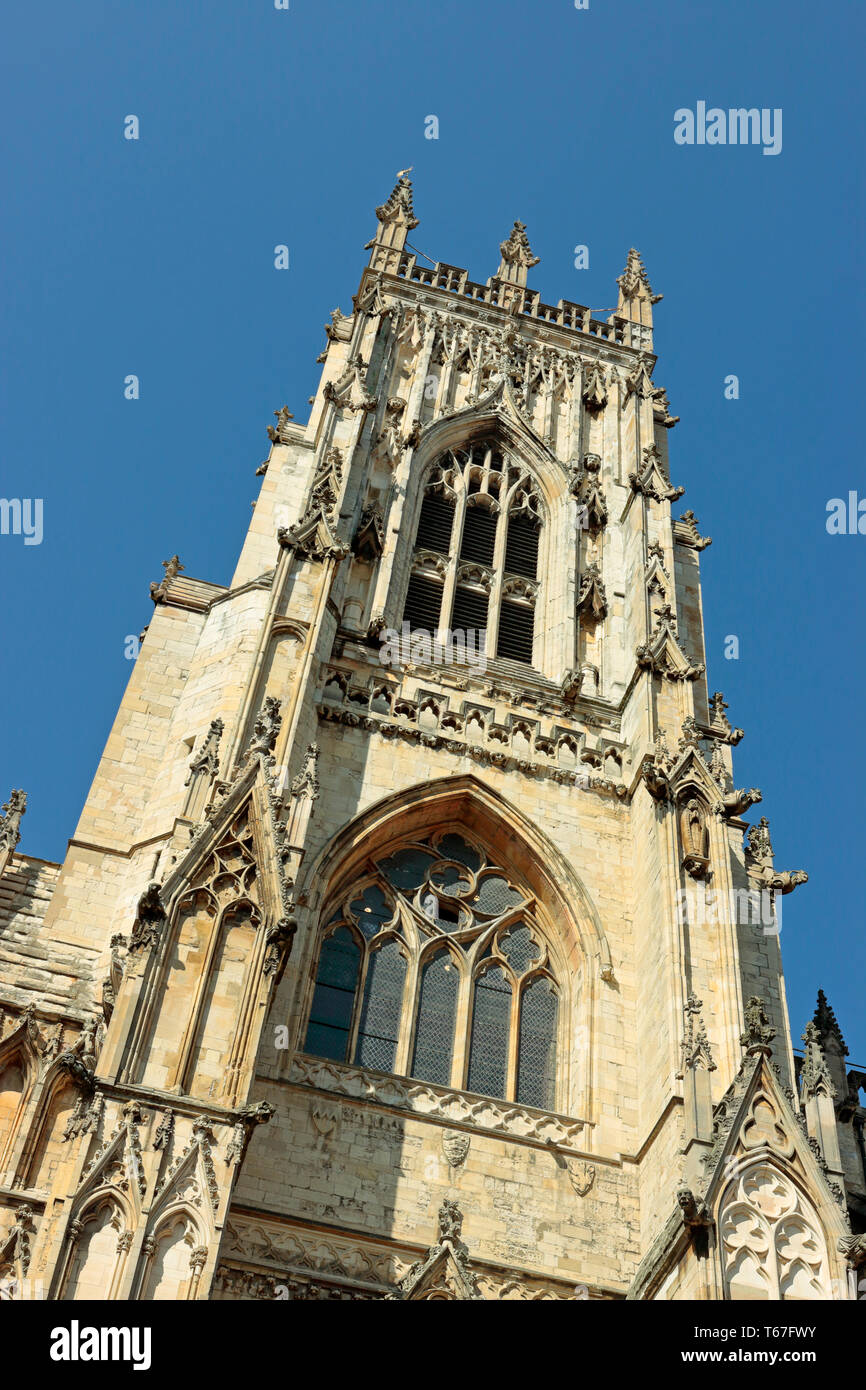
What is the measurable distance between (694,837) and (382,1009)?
4201 mm

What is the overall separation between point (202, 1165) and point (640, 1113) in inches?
223

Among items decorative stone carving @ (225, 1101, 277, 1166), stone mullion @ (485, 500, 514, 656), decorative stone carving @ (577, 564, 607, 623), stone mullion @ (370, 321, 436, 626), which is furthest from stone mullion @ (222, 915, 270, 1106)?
decorative stone carving @ (577, 564, 607, 623)

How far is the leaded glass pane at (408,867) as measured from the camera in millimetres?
19078

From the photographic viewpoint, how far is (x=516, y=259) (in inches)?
1272

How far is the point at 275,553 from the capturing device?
23047 mm

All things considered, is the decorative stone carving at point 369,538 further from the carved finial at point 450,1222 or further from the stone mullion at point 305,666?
the carved finial at point 450,1222

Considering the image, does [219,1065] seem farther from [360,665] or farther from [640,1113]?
[360,665]

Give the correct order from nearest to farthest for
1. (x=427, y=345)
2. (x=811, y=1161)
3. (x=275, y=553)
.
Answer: (x=811, y=1161), (x=275, y=553), (x=427, y=345)

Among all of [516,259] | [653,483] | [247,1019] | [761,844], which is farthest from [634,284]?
[247,1019]

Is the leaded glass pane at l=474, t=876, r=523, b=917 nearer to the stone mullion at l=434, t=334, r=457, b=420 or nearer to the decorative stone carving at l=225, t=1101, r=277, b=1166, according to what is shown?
the decorative stone carving at l=225, t=1101, r=277, b=1166

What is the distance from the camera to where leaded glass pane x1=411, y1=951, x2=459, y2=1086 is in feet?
56.4

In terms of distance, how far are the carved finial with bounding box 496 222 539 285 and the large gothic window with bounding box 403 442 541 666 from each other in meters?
6.10

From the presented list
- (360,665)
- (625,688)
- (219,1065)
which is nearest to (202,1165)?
(219,1065)

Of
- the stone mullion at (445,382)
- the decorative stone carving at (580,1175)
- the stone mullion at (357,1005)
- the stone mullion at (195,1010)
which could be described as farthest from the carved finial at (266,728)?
the stone mullion at (445,382)
